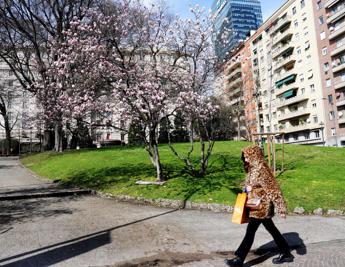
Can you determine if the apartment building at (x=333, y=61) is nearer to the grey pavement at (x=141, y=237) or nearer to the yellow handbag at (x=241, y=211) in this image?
the grey pavement at (x=141, y=237)

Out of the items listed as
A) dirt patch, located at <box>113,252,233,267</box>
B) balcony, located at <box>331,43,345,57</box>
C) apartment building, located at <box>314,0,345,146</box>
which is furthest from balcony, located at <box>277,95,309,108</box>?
dirt patch, located at <box>113,252,233,267</box>

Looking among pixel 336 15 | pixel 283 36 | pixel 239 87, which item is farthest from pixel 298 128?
pixel 239 87

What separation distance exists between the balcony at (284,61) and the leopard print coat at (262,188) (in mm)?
59723

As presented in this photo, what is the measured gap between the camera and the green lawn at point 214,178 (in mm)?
9578

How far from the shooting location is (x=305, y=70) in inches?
2254

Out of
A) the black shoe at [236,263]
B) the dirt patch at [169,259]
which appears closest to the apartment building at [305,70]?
the dirt patch at [169,259]

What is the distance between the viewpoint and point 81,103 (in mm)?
12086

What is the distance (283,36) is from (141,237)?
62721mm

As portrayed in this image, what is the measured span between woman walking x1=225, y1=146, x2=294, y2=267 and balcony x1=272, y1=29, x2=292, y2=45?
61.9 meters

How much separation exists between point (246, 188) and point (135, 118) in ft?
26.5

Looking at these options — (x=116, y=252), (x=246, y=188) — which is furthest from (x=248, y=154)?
(x=116, y=252)

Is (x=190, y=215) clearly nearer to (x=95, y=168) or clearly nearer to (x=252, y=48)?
(x=95, y=168)

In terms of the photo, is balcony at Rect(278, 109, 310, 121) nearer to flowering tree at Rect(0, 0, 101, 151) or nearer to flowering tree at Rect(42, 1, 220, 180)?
flowering tree at Rect(0, 0, 101, 151)

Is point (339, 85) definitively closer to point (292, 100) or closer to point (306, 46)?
point (306, 46)
